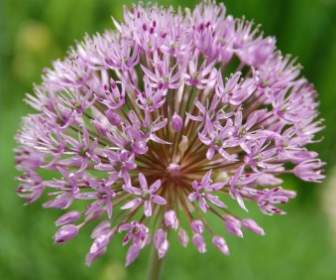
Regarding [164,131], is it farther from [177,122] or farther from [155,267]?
[155,267]

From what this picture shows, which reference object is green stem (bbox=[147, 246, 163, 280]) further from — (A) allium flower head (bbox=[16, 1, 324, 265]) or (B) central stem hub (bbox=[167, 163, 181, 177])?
(B) central stem hub (bbox=[167, 163, 181, 177])

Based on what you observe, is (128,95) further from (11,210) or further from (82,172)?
(11,210)

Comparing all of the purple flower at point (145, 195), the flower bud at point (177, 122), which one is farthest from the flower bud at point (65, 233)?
the flower bud at point (177, 122)

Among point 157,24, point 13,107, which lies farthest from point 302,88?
point 13,107

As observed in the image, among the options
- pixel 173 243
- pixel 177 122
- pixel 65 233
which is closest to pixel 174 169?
pixel 177 122

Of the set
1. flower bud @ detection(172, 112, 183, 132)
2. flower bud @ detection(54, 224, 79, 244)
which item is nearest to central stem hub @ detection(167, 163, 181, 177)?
flower bud @ detection(172, 112, 183, 132)

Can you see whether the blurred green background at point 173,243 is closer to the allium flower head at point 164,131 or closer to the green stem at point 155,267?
the allium flower head at point 164,131

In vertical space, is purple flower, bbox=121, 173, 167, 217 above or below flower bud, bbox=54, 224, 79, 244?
above
